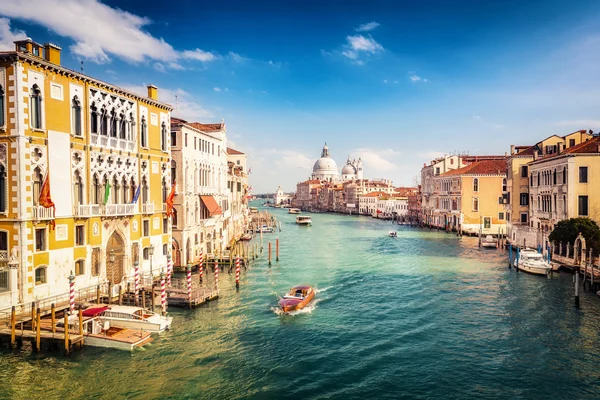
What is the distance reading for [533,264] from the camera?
2603 centimetres

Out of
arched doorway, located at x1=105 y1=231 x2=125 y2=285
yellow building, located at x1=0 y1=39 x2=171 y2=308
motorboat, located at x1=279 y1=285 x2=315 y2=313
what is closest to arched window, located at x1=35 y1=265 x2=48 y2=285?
yellow building, located at x1=0 y1=39 x2=171 y2=308

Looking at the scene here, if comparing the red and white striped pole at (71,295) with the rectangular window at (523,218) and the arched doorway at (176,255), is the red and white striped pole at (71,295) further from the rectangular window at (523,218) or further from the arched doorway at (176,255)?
the rectangular window at (523,218)

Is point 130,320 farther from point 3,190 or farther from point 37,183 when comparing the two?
point 3,190

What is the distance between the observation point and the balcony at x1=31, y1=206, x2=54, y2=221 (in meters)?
15.6

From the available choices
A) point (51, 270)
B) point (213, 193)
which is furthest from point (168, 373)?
point (213, 193)

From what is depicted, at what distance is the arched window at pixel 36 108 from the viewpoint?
15.7 m

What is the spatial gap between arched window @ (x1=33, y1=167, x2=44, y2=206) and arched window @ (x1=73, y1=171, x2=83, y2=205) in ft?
5.07

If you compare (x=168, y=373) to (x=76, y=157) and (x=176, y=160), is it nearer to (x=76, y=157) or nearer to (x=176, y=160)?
(x=76, y=157)

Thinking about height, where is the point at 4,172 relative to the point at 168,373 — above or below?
above

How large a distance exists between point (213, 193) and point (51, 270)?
17.1m

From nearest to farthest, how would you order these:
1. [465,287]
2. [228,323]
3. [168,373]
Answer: [168,373], [228,323], [465,287]

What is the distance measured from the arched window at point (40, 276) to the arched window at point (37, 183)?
2.26m

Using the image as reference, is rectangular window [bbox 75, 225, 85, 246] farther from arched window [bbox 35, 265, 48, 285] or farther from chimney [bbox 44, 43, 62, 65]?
chimney [bbox 44, 43, 62, 65]

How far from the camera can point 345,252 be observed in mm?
38844
